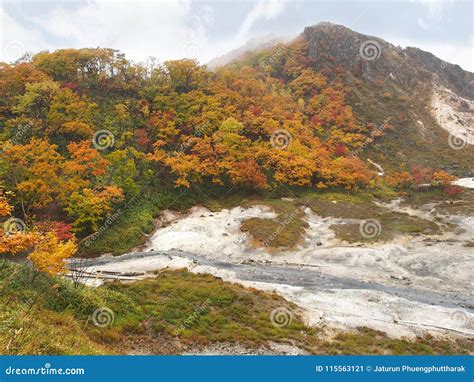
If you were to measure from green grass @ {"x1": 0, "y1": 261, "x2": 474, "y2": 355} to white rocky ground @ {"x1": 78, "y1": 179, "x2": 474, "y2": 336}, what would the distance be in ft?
6.27

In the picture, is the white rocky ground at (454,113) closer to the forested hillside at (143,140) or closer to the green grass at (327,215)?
the forested hillside at (143,140)

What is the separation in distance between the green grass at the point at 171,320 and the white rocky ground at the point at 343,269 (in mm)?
1912

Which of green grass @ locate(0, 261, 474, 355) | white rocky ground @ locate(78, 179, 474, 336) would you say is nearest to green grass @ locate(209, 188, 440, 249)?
white rocky ground @ locate(78, 179, 474, 336)

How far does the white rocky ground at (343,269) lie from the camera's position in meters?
23.3

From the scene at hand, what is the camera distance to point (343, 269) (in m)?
32.0

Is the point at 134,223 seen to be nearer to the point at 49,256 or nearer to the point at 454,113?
the point at 49,256

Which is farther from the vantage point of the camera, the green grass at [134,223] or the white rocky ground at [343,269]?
the green grass at [134,223]

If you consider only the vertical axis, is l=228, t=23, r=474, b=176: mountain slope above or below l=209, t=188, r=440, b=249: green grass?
above

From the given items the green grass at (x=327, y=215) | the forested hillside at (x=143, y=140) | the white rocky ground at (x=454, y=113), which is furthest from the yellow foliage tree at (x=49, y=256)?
the white rocky ground at (x=454, y=113)

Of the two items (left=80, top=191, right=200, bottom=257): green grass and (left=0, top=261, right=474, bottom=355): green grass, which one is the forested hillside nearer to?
(left=80, top=191, right=200, bottom=257): green grass

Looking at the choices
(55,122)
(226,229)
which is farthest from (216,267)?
(55,122)

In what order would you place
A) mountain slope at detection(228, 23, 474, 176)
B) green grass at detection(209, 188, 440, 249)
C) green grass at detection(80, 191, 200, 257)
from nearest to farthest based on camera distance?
green grass at detection(80, 191, 200, 257)
green grass at detection(209, 188, 440, 249)
mountain slope at detection(228, 23, 474, 176)

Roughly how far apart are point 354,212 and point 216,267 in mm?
22992

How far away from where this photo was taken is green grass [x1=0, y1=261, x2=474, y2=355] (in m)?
16.5
